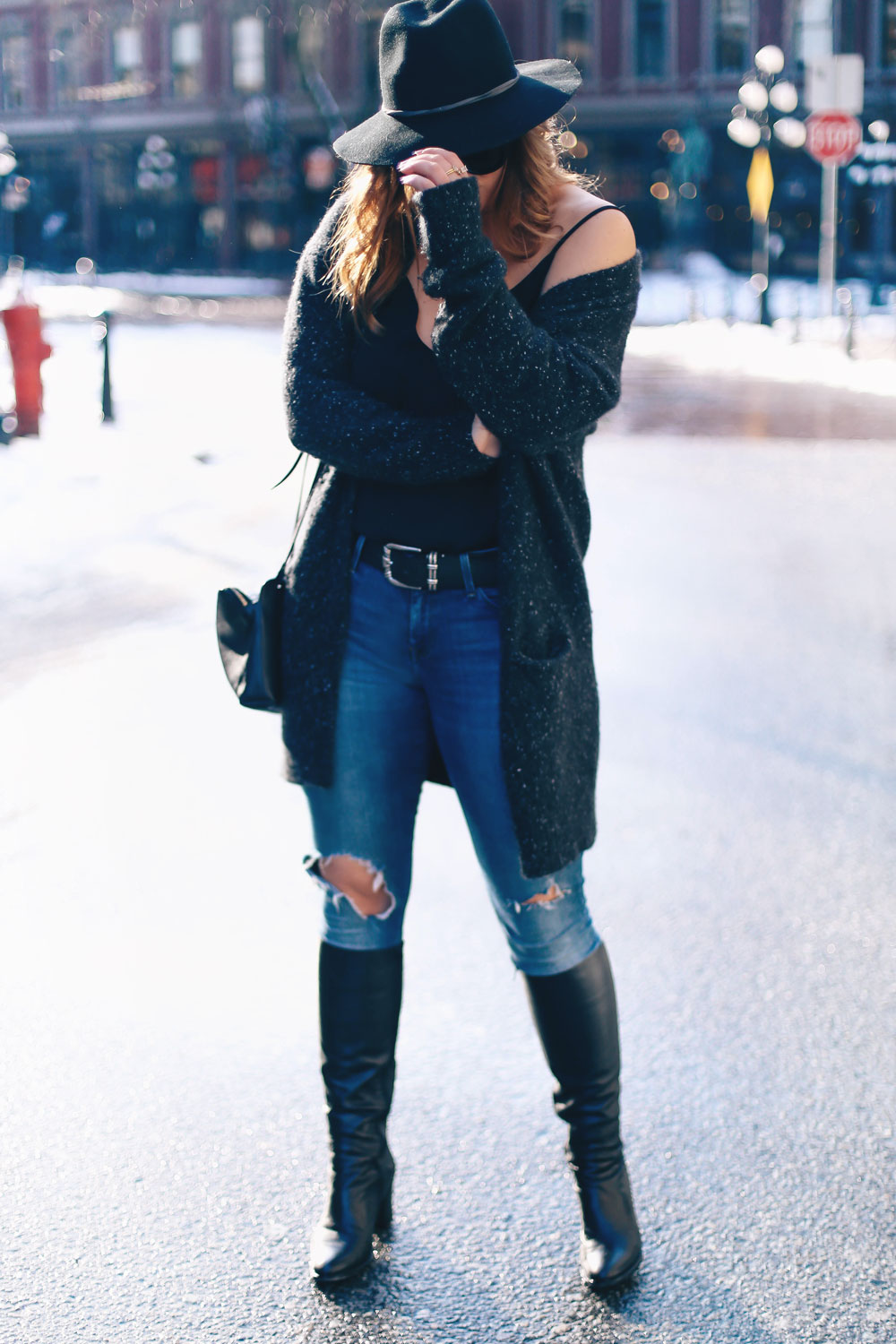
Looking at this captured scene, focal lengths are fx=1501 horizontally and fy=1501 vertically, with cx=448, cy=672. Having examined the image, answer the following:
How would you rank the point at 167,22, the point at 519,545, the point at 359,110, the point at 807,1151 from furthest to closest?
the point at 167,22 → the point at 359,110 → the point at 807,1151 → the point at 519,545

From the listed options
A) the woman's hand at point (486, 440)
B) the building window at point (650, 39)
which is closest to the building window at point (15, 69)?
the building window at point (650, 39)

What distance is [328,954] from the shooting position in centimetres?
259

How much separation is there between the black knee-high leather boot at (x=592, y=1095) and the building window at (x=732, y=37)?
41979 millimetres

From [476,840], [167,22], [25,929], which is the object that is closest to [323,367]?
[476,840]

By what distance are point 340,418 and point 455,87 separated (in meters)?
0.52

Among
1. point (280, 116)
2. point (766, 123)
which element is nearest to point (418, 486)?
point (766, 123)

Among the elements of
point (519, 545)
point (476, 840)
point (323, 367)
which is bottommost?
point (476, 840)

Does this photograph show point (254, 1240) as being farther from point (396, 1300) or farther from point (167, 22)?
point (167, 22)

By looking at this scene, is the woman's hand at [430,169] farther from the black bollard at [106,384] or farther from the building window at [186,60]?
the building window at [186,60]

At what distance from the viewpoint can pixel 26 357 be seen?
→ 13016mm

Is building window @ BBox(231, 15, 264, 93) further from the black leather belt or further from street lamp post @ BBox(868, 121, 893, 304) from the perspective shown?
the black leather belt

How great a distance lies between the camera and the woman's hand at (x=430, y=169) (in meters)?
2.15

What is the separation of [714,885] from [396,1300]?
2.02 m

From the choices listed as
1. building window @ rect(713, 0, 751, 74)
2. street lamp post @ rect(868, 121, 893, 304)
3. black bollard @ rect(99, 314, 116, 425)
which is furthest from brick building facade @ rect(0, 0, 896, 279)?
black bollard @ rect(99, 314, 116, 425)
